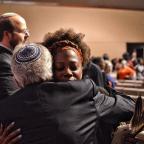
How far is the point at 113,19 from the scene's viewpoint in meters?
15.8

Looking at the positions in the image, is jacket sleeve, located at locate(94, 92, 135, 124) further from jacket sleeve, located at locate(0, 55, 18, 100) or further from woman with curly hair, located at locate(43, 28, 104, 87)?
jacket sleeve, located at locate(0, 55, 18, 100)

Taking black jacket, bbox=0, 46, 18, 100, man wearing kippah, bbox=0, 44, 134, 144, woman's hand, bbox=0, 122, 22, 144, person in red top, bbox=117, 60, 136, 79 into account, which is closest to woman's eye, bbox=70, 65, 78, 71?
man wearing kippah, bbox=0, 44, 134, 144

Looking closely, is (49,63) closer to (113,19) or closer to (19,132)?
(19,132)

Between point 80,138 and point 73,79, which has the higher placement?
point 73,79

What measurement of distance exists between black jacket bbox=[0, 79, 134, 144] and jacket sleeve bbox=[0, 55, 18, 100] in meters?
0.49

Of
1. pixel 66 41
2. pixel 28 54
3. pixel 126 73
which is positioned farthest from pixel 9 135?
pixel 126 73

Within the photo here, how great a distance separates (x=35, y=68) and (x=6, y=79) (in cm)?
69

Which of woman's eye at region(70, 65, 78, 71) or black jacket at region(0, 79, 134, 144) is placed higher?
woman's eye at region(70, 65, 78, 71)

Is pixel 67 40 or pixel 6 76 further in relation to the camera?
pixel 6 76

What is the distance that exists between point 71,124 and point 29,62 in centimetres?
29

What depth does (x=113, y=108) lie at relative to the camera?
1694 mm

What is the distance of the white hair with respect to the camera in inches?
64.8

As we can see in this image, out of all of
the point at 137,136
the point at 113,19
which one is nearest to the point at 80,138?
the point at 137,136

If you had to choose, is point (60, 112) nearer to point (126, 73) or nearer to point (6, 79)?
point (6, 79)
